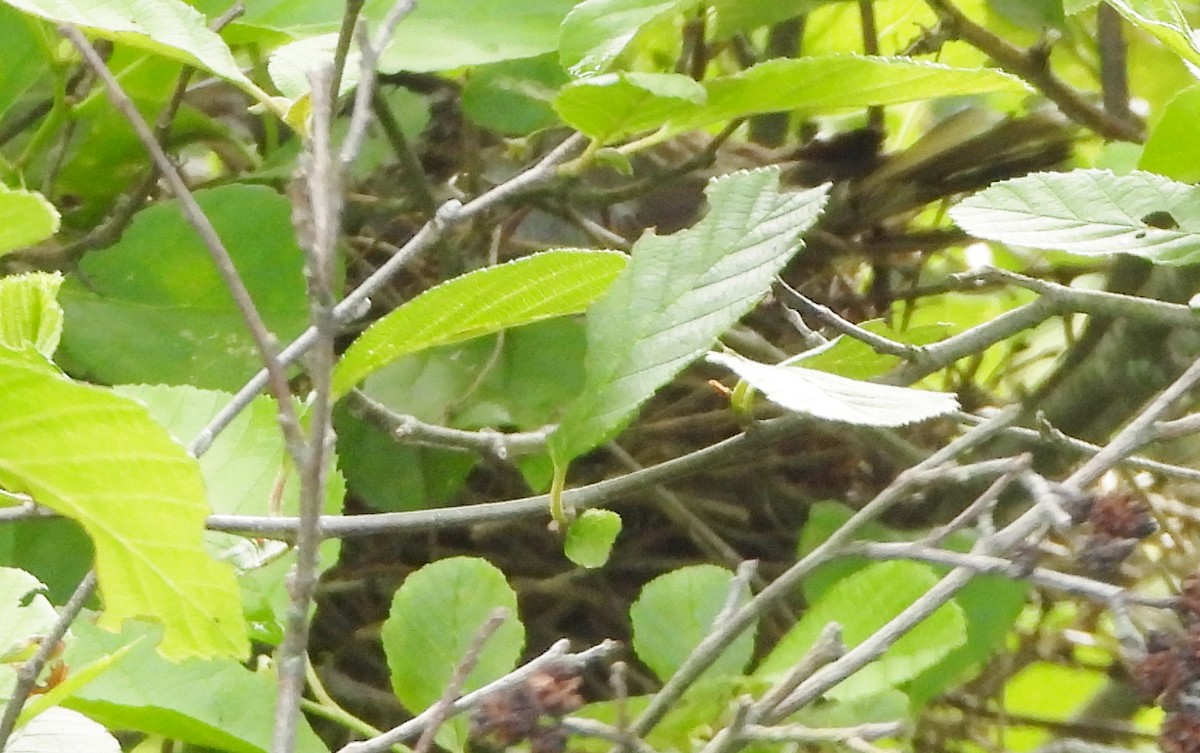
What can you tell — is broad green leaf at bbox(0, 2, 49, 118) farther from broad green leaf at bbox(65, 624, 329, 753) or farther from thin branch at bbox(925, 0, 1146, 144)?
thin branch at bbox(925, 0, 1146, 144)

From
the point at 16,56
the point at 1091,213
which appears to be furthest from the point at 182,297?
the point at 1091,213

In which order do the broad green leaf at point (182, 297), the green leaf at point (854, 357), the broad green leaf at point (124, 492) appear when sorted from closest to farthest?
the broad green leaf at point (124, 492) → the green leaf at point (854, 357) → the broad green leaf at point (182, 297)

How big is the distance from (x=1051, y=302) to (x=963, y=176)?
0.16 meters

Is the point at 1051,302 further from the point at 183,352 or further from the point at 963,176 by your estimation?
the point at 183,352

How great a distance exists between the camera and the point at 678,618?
406mm

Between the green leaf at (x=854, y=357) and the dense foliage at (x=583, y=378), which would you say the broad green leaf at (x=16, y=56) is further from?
the green leaf at (x=854, y=357)

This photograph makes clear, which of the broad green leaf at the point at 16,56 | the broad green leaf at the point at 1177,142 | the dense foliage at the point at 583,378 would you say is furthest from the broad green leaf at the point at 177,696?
the broad green leaf at the point at 1177,142

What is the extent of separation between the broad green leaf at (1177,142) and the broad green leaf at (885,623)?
0.55 feet

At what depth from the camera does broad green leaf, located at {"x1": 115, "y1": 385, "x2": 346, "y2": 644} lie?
1.20ft

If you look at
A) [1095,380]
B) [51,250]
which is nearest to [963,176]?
[1095,380]

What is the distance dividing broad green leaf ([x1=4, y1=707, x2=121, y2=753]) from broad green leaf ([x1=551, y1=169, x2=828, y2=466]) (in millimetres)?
137

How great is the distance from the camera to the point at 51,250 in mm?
472

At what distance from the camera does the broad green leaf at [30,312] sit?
11.7 inches

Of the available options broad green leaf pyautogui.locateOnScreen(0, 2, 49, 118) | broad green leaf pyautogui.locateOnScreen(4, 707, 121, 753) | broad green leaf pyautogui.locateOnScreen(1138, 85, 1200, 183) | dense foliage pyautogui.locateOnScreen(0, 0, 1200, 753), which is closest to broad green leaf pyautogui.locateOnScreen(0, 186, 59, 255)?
dense foliage pyautogui.locateOnScreen(0, 0, 1200, 753)
